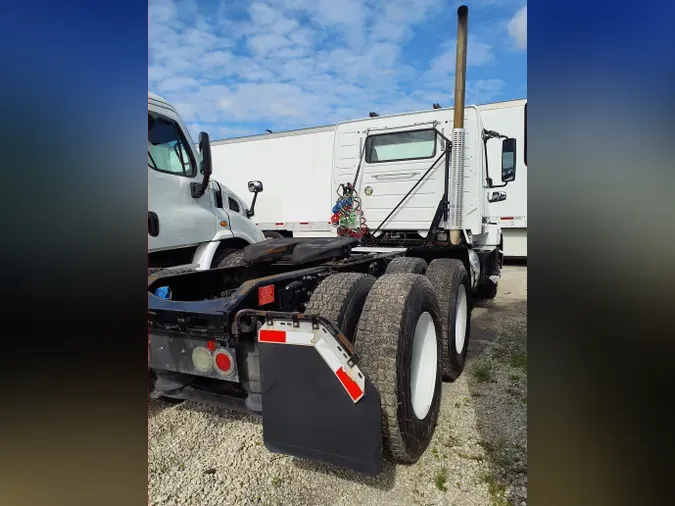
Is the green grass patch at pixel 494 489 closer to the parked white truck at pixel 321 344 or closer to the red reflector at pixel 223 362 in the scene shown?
the parked white truck at pixel 321 344

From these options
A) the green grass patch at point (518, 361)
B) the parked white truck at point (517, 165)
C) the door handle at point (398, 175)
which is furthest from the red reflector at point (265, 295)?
the parked white truck at point (517, 165)

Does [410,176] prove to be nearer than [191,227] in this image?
No

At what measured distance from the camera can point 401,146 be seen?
5.90m

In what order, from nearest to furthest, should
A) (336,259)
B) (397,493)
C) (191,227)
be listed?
(397,493), (336,259), (191,227)

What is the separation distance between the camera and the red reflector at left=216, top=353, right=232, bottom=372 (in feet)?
7.24

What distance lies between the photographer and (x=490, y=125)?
37.0ft

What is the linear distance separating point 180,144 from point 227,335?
135 inches

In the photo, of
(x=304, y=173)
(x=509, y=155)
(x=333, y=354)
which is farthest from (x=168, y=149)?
(x=304, y=173)

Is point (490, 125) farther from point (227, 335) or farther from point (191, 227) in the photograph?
point (227, 335)

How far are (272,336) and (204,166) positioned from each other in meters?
3.36

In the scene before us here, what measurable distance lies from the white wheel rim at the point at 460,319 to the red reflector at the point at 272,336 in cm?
261

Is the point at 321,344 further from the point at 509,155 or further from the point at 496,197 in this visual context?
the point at 496,197

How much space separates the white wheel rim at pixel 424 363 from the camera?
2758 mm
